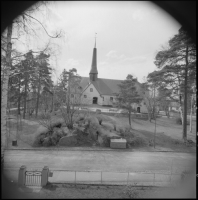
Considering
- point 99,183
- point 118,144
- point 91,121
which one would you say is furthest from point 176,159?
point 91,121

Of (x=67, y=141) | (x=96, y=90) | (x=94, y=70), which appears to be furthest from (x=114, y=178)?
(x=94, y=70)

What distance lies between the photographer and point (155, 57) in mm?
17109

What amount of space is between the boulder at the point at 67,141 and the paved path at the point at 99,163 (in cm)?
195

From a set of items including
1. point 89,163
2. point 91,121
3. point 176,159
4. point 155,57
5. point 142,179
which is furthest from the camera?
point 91,121

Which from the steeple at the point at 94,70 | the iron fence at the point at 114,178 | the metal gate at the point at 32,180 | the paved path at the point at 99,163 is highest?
the steeple at the point at 94,70

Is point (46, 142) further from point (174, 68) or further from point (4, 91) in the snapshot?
point (174, 68)

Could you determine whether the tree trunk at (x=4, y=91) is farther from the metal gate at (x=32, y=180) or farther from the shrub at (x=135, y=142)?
the shrub at (x=135, y=142)

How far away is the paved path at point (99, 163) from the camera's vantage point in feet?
29.6

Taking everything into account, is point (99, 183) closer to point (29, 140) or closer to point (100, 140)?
point (100, 140)

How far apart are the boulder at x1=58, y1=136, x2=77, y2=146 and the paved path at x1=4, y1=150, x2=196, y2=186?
76.7 inches

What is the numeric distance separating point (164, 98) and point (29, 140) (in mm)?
14869

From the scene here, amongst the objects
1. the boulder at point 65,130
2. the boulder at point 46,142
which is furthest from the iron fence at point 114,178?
the boulder at point 65,130

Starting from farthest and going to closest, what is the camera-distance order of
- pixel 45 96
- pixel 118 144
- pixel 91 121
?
pixel 45 96 → pixel 91 121 → pixel 118 144

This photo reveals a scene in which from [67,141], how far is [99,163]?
528 centimetres
